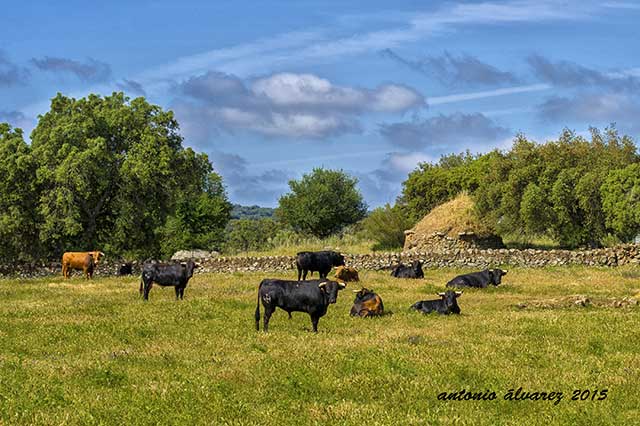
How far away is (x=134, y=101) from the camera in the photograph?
54156mm

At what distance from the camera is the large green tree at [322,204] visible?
10219 cm

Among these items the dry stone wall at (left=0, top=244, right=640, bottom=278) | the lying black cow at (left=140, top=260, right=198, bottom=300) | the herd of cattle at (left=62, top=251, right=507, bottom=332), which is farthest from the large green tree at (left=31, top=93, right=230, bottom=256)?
the lying black cow at (left=140, top=260, right=198, bottom=300)

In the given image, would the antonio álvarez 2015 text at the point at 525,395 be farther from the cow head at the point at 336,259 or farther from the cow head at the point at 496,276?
the cow head at the point at 336,259

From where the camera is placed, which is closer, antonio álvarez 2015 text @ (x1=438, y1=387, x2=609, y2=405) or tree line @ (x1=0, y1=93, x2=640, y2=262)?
antonio álvarez 2015 text @ (x1=438, y1=387, x2=609, y2=405)

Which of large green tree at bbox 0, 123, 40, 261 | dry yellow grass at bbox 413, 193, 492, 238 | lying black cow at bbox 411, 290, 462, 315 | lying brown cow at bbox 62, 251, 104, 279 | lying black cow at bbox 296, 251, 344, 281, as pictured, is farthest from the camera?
dry yellow grass at bbox 413, 193, 492, 238

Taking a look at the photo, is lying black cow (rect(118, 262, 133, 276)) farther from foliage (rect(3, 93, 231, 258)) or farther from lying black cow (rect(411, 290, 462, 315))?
lying black cow (rect(411, 290, 462, 315))

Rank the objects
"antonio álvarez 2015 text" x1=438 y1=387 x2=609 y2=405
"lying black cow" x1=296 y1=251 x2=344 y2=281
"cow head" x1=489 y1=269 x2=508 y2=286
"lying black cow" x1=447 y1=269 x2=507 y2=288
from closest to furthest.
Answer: "antonio álvarez 2015 text" x1=438 y1=387 x2=609 y2=405 → "lying black cow" x1=447 y1=269 x2=507 y2=288 → "cow head" x1=489 y1=269 x2=508 y2=286 → "lying black cow" x1=296 y1=251 x2=344 y2=281

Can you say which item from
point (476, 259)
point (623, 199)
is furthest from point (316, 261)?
point (623, 199)

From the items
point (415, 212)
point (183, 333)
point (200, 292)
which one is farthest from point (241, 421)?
point (415, 212)

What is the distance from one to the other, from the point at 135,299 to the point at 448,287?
498 inches

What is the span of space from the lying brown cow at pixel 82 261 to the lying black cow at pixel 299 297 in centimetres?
2278

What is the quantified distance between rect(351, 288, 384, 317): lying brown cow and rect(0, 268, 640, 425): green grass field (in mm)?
459

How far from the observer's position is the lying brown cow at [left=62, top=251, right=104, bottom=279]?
4069cm

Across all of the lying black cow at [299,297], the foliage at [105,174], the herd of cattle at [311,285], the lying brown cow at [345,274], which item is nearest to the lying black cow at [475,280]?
the herd of cattle at [311,285]
